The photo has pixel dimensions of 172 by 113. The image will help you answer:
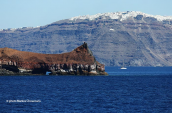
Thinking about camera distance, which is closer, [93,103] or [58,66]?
[93,103]

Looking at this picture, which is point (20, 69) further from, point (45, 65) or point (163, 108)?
point (163, 108)

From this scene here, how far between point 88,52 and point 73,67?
29.7ft

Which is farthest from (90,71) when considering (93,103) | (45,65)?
(93,103)

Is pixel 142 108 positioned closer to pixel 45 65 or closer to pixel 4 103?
pixel 4 103

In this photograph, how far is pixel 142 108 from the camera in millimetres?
60875

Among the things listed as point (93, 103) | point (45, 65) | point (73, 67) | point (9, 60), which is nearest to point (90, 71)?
point (73, 67)

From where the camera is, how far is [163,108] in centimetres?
6094

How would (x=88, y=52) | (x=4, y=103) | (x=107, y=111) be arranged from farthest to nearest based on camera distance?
(x=88, y=52) → (x=4, y=103) → (x=107, y=111)

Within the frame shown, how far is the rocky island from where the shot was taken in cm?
14600

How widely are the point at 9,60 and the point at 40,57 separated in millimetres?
13291

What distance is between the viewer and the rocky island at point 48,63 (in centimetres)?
14600

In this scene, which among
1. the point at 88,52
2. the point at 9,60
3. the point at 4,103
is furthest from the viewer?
the point at 88,52

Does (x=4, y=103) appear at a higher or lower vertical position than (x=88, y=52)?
lower

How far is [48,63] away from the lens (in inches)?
5851
